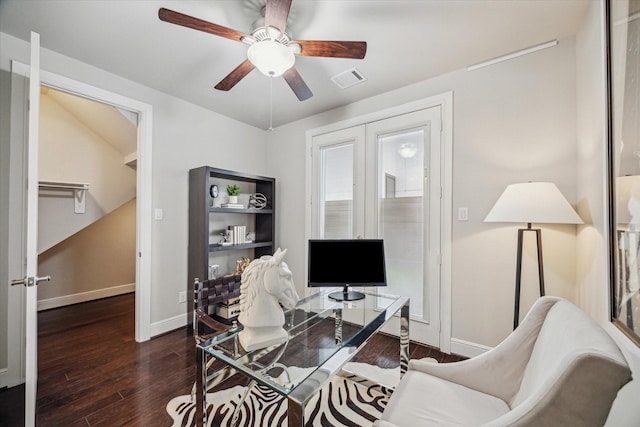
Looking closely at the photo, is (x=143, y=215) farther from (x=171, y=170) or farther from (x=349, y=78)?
(x=349, y=78)

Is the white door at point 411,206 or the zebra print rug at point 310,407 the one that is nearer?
the zebra print rug at point 310,407

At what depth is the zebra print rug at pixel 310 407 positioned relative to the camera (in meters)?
1.57

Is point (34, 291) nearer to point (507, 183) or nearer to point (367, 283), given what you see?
point (367, 283)

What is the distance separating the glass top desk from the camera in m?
0.92

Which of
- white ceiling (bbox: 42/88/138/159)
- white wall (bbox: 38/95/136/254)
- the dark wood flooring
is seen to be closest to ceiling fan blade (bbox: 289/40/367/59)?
the dark wood flooring

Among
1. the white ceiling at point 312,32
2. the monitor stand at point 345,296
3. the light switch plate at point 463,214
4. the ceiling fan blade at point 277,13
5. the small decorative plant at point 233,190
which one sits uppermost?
the white ceiling at point 312,32

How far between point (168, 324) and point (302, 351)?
2.33m

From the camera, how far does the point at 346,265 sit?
191 centimetres

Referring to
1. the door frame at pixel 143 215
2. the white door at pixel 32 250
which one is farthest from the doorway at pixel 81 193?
the white door at pixel 32 250

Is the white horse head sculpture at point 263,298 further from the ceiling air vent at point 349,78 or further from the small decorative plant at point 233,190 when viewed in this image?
the small decorative plant at point 233,190

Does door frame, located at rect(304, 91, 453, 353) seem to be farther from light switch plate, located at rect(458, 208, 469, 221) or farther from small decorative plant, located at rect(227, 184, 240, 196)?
small decorative plant, located at rect(227, 184, 240, 196)

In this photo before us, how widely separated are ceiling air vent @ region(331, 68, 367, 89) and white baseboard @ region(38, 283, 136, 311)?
171 inches

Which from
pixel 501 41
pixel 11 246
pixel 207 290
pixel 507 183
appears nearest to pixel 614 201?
pixel 507 183

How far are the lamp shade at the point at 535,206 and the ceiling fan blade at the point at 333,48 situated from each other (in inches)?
53.4
